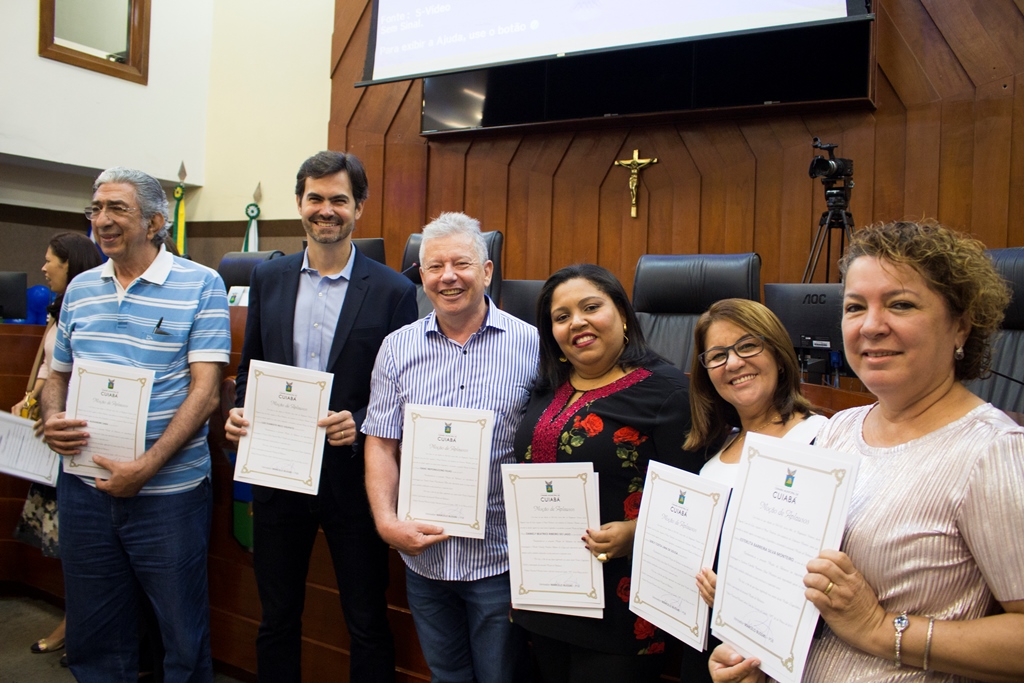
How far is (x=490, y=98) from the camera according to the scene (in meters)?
4.84

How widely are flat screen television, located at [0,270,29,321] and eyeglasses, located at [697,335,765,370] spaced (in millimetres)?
4357

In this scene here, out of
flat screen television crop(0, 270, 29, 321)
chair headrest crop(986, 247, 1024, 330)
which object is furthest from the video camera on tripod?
flat screen television crop(0, 270, 29, 321)

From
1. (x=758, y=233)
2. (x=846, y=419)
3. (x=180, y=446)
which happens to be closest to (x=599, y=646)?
(x=846, y=419)

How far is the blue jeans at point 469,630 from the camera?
156 centimetres

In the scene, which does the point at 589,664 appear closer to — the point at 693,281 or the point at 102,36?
Result: the point at 693,281

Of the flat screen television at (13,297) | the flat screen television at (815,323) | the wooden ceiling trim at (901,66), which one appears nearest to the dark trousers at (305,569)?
the flat screen television at (815,323)

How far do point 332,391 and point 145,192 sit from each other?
788 mm

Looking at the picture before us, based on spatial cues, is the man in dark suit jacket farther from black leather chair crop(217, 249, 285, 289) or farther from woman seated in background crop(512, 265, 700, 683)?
black leather chair crop(217, 249, 285, 289)

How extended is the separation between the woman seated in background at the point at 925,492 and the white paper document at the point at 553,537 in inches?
16.3

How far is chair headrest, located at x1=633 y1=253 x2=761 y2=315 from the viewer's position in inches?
125

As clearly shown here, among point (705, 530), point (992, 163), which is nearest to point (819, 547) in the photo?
point (705, 530)

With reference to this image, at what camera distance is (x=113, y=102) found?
6.23 meters

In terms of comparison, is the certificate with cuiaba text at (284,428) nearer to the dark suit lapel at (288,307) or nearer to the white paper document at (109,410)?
the dark suit lapel at (288,307)

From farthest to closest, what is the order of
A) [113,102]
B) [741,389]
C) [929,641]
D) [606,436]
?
[113,102] → [606,436] → [741,389] → [929,641]
